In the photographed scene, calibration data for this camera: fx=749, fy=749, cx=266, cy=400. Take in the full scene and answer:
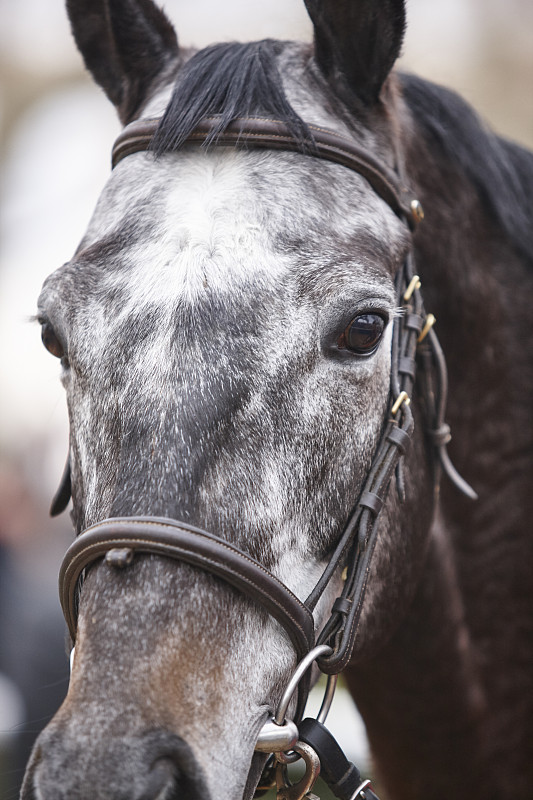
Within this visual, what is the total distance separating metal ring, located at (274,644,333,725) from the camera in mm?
1708

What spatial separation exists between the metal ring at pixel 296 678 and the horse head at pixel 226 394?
0.04 meters

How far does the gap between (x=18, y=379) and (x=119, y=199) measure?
10774 mm

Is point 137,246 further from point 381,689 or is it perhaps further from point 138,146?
point 381,689

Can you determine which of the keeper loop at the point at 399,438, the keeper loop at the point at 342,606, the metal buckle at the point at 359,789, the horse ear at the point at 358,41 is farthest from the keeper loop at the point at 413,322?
the metal buckle at the point at 359,789

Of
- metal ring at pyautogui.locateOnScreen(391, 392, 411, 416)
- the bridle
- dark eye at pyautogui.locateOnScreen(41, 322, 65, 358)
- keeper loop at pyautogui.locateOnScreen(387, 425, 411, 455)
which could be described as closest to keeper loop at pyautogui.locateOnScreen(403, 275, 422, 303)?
the bridle

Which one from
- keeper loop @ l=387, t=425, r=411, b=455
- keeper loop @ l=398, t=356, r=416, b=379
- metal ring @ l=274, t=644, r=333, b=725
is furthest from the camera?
keeper loop @ l=398, t=356, r=416, b=379

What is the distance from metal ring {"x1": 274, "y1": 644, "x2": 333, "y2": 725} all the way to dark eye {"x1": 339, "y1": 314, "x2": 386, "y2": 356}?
2.51 feet

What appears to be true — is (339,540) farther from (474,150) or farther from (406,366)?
(474,150)

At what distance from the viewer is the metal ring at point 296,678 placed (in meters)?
1.71

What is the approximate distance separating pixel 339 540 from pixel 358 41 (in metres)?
1.52

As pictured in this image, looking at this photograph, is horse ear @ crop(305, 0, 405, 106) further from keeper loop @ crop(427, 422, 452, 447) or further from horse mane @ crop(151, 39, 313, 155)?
keeper loop @ crop(427, 422, 452, 447)

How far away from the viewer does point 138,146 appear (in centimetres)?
229

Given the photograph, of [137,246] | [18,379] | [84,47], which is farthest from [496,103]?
[137,246]

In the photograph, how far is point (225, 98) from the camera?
2.20 m
